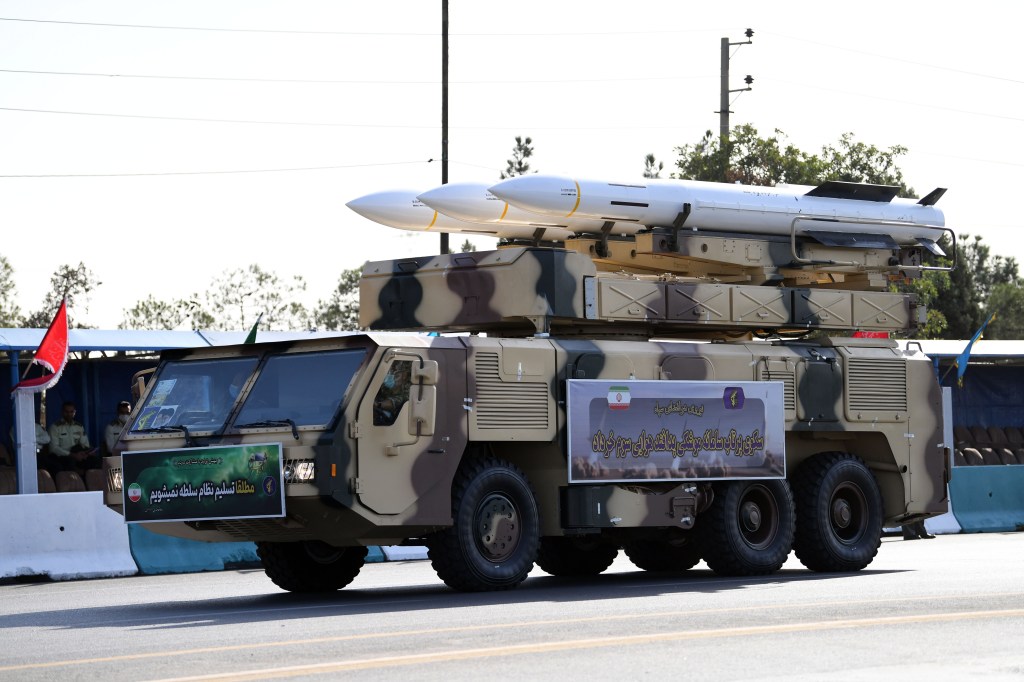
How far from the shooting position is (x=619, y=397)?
1498 centimetres

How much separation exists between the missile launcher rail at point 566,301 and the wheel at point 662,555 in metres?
2.18

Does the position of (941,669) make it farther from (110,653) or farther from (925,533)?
(925,533)

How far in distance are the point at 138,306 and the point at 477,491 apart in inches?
2652

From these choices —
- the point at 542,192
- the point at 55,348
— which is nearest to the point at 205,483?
the point at 542,192

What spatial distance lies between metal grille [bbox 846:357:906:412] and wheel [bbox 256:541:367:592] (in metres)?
5.57

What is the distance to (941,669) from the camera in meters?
8.44

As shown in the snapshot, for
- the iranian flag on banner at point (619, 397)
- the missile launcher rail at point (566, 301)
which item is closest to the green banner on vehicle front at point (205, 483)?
the missile launcher rail at point (566, 301)

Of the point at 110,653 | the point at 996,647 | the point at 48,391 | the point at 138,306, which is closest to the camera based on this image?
the point at 996,647

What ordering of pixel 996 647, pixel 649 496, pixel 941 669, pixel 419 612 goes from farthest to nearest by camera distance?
1. pixel 649 496
2. pixel 419 612
3. pixel 996 647
4. pixel 941 669

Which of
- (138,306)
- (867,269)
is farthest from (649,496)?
(138,306)

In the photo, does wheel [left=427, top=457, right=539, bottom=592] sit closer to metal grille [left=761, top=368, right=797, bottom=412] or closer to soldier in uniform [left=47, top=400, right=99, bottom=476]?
metal grille [left=761, top=368, right=797, bottom=412]

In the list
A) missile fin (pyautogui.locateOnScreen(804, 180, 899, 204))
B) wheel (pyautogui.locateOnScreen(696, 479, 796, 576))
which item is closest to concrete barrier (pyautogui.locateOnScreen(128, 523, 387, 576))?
wheel (pyautogui.locateOnScreen(696, 479, 796, 576))

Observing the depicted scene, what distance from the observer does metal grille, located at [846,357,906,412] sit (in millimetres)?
17094

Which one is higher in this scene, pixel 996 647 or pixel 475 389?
pixel 475 389
